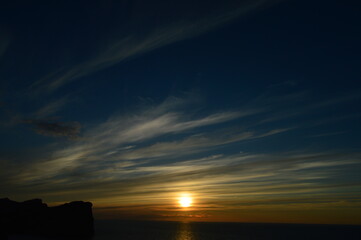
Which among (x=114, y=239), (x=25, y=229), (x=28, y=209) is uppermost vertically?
(x=28, y=209)

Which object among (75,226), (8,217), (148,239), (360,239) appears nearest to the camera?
(8,217)

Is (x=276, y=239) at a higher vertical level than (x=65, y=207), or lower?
lower

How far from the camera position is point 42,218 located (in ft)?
350

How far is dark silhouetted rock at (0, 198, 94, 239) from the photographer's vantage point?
10225cm

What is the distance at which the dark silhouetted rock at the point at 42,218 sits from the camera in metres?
102

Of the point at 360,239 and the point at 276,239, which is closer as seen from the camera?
the point at 276,239

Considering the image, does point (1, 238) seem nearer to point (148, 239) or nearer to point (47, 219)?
point (47, 219)

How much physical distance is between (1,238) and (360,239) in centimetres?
20696

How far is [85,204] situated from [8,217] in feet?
99.5

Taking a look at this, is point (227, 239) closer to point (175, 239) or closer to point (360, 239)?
point (175, 239)

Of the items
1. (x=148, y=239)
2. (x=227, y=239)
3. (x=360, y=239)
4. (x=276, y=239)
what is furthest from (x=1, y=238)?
(x=360, y=239)

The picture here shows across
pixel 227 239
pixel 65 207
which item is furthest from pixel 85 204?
pixel 227 239

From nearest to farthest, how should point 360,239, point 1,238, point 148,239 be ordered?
point 1,238
point 148,239
point 360,239

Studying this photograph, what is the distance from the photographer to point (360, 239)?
165625 millimetres
